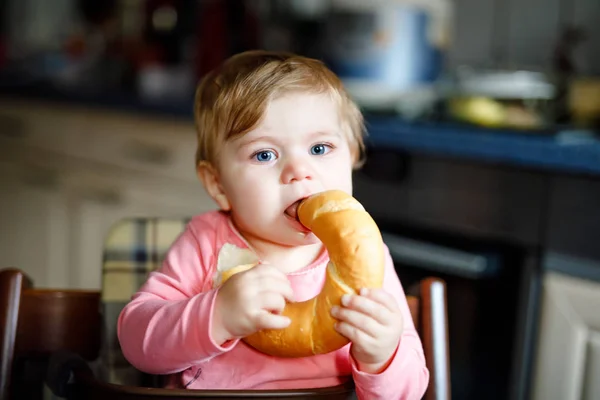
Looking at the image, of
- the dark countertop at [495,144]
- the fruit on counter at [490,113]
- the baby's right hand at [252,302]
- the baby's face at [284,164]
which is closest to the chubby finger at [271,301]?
the baby's right hand at [252,302]

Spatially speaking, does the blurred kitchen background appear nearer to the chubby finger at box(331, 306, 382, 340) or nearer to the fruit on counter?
the fruit on counter

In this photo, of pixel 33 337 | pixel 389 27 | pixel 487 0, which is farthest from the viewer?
pixel 487 0

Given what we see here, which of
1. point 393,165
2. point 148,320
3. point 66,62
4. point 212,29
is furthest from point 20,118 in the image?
point 148,320

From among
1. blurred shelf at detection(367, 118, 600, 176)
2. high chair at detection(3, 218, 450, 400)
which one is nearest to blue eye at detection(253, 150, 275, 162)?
high chair at detection(3, 218, 450, 400)

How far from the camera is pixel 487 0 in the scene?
75.6 inches

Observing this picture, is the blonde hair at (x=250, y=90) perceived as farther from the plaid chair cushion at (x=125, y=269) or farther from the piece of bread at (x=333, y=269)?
the plaid chair cushion at (x=125, y=269)

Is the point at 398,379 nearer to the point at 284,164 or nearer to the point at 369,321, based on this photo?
the point at 369,321

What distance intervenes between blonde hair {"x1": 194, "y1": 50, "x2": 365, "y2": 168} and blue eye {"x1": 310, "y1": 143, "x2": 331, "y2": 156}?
0.15 feet

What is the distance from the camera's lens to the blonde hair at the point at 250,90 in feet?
2.25

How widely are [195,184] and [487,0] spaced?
0.87m

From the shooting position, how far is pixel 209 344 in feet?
2.04

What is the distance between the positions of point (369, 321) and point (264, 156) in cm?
19

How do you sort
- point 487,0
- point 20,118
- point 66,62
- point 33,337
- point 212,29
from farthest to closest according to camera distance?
point 66,62 < point 20,118 < point 212,29 < point 487,0 < point 33,337

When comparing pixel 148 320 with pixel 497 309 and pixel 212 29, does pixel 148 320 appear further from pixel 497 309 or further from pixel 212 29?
pixel 212 29
